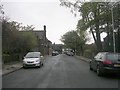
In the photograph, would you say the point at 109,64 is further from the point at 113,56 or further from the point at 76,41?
the point at 76,41

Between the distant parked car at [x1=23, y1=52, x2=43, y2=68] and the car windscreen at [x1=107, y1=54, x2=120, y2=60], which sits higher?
the car windscreen at [x1=107, y1=54, x2=120, y2=60]

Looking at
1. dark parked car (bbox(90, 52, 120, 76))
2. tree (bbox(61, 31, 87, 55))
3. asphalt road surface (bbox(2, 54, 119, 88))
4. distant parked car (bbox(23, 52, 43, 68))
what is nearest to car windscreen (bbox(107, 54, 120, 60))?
dark parked car (bbox(90, 52, 120, 76))

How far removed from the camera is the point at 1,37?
2609 centimetres

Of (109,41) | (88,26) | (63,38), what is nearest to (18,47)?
(88,26)

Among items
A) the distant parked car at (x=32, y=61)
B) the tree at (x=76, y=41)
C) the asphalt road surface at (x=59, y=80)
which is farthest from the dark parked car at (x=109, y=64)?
the tree at (x=76, y=41)

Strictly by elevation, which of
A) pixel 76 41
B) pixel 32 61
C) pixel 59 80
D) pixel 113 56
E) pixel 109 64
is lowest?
pixel 59 80

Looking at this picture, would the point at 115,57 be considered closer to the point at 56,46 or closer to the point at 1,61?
the point at 1,61

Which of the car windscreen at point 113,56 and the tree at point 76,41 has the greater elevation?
the tree at point 76,41

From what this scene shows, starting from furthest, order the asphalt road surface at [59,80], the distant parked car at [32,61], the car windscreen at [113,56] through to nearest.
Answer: the distant parked car at [32,61], the car windscreen at [113,56], the asphalt road surface at [59,80]

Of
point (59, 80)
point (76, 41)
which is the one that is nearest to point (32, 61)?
point (59, 80)

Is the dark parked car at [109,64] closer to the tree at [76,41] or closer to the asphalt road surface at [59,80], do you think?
the asphalt road surface at [59,80]

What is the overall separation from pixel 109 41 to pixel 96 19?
4.19 m

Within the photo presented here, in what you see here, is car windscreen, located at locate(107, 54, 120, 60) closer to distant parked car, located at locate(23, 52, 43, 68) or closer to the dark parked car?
the dark parked car

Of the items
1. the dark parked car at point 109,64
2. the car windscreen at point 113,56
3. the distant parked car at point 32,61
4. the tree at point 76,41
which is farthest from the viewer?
the tree at point 76,41
